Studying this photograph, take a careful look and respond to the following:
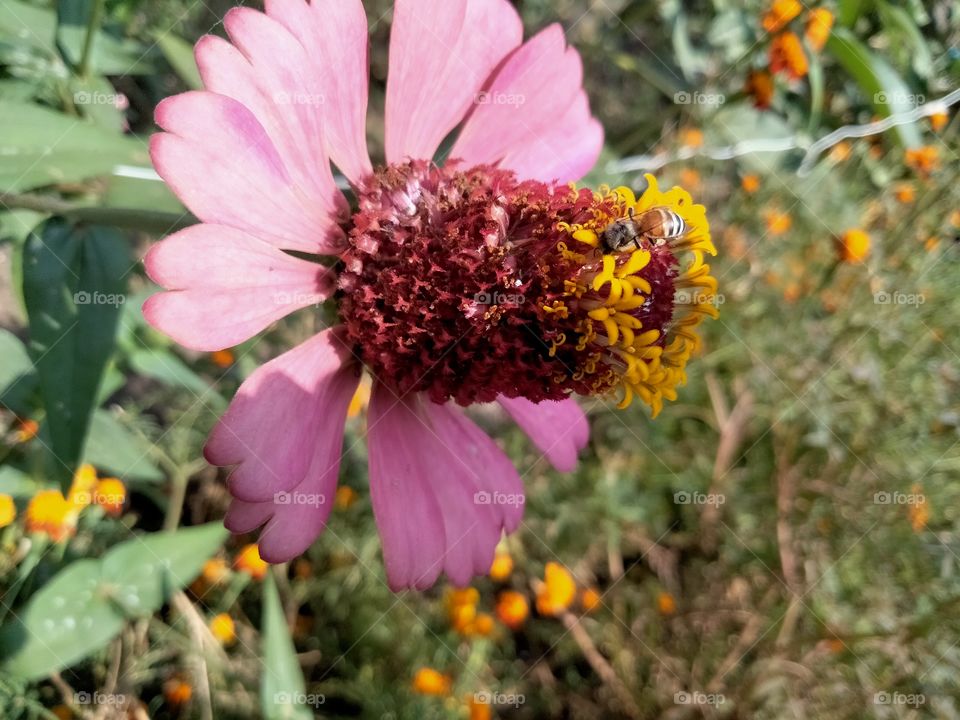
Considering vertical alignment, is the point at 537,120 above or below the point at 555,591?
above

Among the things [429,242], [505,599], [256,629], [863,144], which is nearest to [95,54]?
[429,242]

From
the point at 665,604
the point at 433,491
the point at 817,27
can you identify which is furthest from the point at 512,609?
the point at 817,27

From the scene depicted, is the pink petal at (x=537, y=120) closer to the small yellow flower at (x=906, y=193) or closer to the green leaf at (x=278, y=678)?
the green leaf at (x=278, y=678)

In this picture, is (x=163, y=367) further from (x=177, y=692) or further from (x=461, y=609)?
(x=461, y=609)

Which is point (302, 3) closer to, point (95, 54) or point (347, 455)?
point (95, 54)

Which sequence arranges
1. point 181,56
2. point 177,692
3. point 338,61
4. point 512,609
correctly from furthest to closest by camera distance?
1. point 512,609
2. point 177,692
3. point 181,56
4. point 338,61

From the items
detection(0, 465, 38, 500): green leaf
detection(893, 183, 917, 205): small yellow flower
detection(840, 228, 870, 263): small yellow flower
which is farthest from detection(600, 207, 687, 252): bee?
detection(893, 183, 917, 205): small yellow flower
